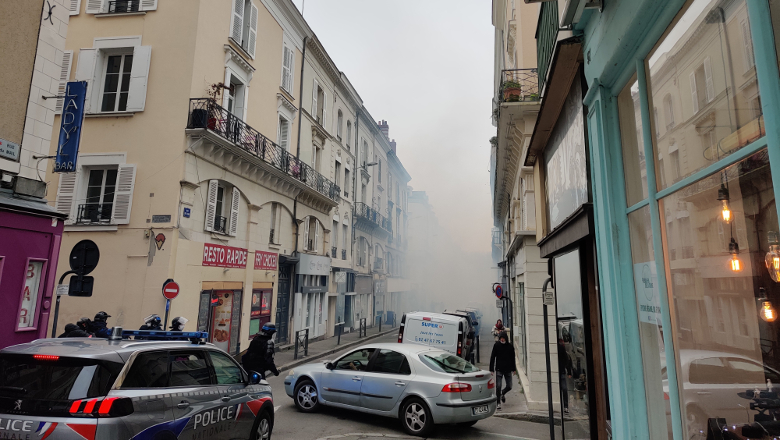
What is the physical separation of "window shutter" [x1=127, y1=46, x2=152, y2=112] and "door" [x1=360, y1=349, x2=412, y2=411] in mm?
10741

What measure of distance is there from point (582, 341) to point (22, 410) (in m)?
5.13

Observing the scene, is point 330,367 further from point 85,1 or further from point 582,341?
point 85,1

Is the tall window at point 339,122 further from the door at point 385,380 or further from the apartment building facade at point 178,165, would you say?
the door at point 385,380

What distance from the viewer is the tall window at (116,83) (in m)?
13.2

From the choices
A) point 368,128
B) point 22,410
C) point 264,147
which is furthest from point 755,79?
point 368,128

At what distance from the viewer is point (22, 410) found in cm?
333

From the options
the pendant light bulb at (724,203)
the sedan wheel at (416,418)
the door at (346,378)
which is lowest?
the sedan wheel at (416,418)

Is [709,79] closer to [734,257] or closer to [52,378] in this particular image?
[734,257]

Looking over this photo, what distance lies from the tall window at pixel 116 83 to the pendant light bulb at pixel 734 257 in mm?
15182

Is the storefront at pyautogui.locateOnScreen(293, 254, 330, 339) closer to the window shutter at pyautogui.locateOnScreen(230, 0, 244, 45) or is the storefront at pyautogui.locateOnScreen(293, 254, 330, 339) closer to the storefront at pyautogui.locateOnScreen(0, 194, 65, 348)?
the window shutter at pyautogui.locateOnScreen(230, 0, 244, 45)

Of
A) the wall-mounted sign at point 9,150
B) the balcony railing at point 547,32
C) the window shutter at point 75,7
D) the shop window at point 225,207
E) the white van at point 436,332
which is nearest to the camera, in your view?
the balcony railing at point 547,32

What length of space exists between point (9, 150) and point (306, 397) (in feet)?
22.2

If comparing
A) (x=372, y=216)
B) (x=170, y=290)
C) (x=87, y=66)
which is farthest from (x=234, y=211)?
(x=372, y=216)

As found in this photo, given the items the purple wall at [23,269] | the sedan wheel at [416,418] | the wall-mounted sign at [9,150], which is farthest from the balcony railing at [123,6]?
the sedan wheel at [416,418]
